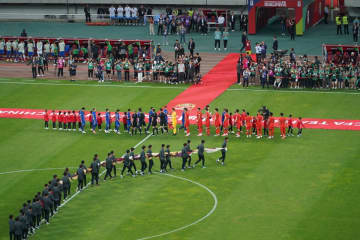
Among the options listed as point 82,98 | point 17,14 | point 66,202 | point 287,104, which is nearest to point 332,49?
point 287,104

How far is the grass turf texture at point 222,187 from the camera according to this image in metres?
37.1

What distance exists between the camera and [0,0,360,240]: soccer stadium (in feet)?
125

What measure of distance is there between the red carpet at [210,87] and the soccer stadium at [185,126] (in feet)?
0.47

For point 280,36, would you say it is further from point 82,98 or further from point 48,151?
point 48,151

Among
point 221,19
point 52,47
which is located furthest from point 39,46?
point 221,19

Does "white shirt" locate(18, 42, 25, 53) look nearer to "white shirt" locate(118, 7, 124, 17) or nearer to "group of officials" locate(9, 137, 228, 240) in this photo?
"white shirt" locate(118, 7, 124, 17)

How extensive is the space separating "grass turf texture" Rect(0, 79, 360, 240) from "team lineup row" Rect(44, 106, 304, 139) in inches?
32.7

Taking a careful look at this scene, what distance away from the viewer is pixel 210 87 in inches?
2400

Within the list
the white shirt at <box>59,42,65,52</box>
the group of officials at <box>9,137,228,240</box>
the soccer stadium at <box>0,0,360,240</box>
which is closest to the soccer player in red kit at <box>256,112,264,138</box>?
the soccer stadium at <box>0,0,360,240</box>

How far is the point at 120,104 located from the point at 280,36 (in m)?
22.4

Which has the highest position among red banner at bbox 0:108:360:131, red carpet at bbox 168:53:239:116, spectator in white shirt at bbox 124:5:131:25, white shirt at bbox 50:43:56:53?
spectator in white shirt at bbox 124:5:131:25

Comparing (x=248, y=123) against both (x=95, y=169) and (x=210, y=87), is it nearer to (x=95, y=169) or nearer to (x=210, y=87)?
(x=95, y=169)

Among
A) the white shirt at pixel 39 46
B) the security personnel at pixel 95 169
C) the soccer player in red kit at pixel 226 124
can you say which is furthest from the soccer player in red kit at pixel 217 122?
the white shirt at pixel 39 46

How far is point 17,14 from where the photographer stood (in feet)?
282
